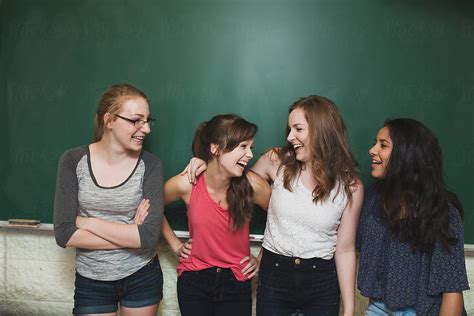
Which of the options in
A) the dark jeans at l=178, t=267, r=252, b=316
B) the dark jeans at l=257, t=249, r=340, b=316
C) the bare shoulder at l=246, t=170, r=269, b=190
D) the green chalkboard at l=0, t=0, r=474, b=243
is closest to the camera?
the dark jeans at l=257, t=249, r=340, b=316

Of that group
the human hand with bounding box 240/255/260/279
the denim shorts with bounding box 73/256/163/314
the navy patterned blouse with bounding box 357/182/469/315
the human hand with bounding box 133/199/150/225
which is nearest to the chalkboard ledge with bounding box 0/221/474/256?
the human hand with bounding box 240/255/260/279

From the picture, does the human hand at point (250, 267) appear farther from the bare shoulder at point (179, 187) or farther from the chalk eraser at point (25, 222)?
the chalk eraser at point (25, 222)

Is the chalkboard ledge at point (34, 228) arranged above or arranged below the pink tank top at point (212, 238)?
below

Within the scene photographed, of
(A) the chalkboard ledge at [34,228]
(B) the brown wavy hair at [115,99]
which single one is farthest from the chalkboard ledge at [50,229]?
(B) the brown wavy hair at [115,99]

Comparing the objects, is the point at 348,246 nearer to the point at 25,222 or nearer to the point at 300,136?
the point at 300,136

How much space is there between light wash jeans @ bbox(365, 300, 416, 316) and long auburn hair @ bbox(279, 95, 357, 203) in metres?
0.48

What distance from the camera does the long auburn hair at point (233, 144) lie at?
2033 mm

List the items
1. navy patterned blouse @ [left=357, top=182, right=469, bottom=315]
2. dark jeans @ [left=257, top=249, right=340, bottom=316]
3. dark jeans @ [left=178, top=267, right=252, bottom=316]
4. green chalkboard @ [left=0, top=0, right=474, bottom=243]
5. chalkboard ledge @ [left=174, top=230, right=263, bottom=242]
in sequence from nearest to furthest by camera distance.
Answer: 1. navy patterned blouse @ [left=357, top=182, right=469, bottom=315]
2. dark jeans @ [left=257, top=249, right=340, bottom=316]
3. dark jeans @ [left=178, top=267, right=252, bottom=316]
4. green chalkboard @ [left=0, top=0, right=474, bottom=243]
5. chalkboard ledge @ [left=174, top=230, right=263, bottom=242]

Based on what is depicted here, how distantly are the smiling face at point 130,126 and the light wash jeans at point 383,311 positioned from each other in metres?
1.30

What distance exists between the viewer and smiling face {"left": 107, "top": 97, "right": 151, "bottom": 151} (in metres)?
2.04

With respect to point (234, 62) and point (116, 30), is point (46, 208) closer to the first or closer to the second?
point (116, 30)

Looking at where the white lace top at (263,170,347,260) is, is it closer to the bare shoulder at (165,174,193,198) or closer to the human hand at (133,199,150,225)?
the bare shoulder at (165,174,193,198)

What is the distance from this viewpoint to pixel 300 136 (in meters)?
2.01

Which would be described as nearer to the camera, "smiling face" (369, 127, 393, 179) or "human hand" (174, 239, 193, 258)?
"smiling face" (369, 127, 393, 179)
